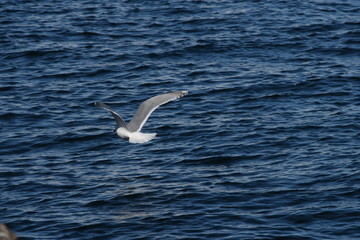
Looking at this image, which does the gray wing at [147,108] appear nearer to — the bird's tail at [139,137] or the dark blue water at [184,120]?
the bird's tail at [139,137]

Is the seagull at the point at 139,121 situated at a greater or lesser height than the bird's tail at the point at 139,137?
greater

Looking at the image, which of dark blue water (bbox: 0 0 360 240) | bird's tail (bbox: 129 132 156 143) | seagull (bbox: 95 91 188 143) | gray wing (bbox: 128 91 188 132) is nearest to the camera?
bird's tail (bbox: 129 132 156 143)

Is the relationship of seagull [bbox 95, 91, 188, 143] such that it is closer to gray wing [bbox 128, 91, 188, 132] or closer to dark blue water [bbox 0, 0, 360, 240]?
gray wing [bbox 128, 91, 188, 132]

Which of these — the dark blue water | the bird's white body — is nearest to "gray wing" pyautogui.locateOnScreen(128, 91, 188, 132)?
the bird's white body

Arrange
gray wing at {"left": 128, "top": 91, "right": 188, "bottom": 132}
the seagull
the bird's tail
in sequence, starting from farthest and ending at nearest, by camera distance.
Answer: gray wing at {"left": 128, "top": 91, "right": 188, "bottom": 132} → the seagull → the bird's tail

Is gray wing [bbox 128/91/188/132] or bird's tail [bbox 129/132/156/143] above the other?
gray wing [bbox 128/91/188/132]

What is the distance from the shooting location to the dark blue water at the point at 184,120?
1540 cm

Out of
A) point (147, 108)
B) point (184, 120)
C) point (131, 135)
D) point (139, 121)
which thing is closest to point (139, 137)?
point (131, 135)

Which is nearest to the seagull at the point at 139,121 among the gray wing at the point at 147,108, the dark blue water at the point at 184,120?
the gray wing at the point at 147,108

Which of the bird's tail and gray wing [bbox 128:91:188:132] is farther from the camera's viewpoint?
gray wing [bbox 128:91:188:132]

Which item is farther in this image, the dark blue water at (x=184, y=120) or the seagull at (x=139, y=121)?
the seagull at (x=139, y=121)

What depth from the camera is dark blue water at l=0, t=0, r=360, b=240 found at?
15398 millimetres

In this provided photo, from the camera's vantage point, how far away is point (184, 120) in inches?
837

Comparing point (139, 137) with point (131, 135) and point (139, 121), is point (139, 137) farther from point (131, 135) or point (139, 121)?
point (139, 121)
